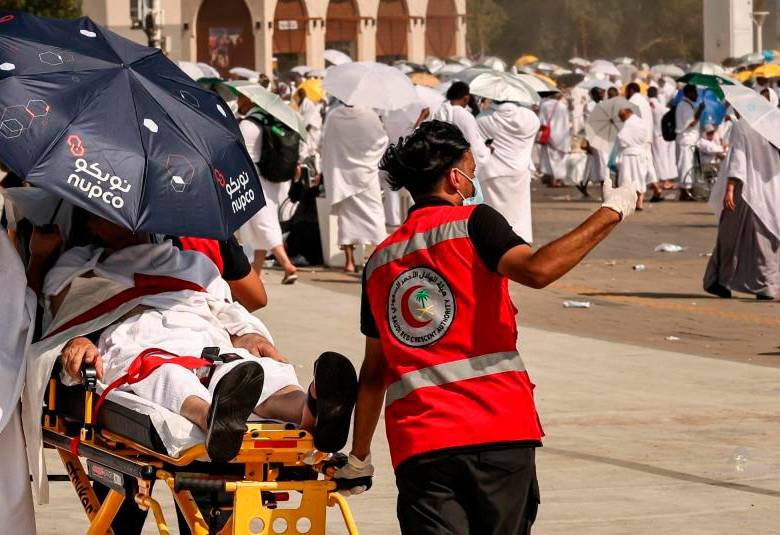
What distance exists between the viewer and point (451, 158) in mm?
4789

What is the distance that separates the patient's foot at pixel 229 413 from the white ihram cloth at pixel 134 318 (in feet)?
1.04

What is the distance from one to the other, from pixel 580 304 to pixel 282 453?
31.6 feet

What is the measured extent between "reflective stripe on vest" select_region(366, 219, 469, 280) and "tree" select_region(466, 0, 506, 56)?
94.2 metres

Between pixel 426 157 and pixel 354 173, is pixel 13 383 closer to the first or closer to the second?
pixel 426 157

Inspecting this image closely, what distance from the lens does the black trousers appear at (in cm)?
462

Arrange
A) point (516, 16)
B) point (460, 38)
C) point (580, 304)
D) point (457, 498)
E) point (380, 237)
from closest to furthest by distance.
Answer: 1. point (457, 498)
2. point (580, 304)
3. point (380, 237)
4. point (460, 38)
5. point (516, 16)

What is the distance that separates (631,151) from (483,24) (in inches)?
3039

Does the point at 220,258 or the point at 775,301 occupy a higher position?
the point at 220,258

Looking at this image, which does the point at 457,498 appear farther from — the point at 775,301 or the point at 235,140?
the point at 775,301

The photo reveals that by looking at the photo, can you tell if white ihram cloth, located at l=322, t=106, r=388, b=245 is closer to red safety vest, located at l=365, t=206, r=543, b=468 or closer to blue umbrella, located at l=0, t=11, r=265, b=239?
blue umbrella, located at l=0, t=11, r=265, b=239

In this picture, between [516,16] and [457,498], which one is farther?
[516,16]

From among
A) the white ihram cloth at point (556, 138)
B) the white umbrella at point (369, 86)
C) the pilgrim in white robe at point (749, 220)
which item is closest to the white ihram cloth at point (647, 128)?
the white ihram cloth at point (556, 138)

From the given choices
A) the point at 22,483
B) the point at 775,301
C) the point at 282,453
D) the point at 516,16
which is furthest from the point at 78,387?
the point at 516,16

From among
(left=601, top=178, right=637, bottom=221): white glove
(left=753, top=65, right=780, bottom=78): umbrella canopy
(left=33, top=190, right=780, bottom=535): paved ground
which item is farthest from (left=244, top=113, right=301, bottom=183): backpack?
(left=753, top=65, right=780, bottom=78): umbrella canopy
